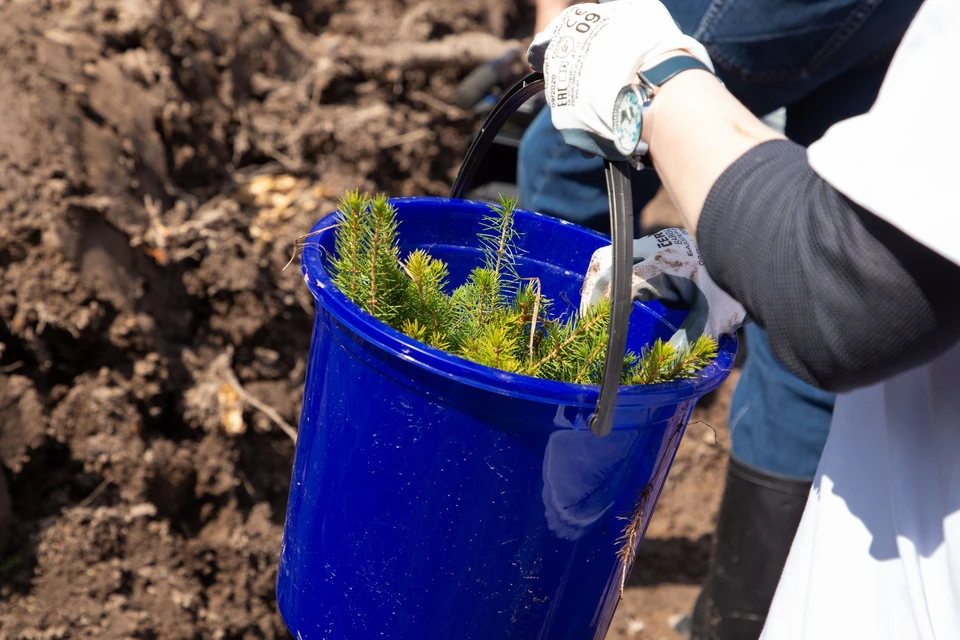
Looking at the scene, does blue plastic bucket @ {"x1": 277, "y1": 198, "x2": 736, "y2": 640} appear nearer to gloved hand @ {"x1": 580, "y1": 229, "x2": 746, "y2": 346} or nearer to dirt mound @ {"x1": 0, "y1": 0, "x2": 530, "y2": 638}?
gloved hand @ {"x1": 580, "y1": 229, "x2": 746, "y2": 346}

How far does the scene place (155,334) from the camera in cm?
208

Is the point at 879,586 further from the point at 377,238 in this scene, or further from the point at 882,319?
the point at 377,238

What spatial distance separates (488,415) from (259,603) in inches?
47.4

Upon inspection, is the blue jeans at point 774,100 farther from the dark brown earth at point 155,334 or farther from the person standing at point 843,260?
the dark brown earth at point 155,334

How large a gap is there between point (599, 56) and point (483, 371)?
0.38 meters

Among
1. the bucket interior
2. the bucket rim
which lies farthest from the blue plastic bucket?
the bucket interior

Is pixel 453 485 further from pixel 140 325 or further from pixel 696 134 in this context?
pixel 140 325

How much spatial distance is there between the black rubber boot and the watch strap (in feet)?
4.07

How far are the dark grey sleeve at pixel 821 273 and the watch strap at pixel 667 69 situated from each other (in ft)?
0.42

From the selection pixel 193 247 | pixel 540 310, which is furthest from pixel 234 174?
pixel 540 310

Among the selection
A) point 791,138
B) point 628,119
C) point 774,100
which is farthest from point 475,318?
point 791,138

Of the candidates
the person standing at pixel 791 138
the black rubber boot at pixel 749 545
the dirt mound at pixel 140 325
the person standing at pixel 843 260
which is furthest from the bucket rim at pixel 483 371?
the dirt mound at pixel 140 325

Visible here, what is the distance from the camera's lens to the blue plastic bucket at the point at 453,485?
3.27ft

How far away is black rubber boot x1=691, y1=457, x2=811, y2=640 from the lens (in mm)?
1906
